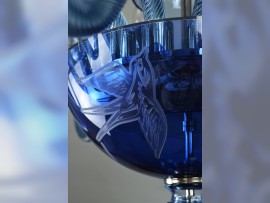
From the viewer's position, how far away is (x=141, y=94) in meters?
0.30

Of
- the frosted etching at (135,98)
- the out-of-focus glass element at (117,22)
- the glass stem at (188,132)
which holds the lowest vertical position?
the glass stem at (188,132)

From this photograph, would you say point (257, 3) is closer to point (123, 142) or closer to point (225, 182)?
point (225, 182)

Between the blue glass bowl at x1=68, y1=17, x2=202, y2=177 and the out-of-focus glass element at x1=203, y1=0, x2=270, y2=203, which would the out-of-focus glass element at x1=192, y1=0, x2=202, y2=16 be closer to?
the blue glass bowl at x1=68, y1=17, x2=202, y2=177

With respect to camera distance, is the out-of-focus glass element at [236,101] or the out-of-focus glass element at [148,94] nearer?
the out-of-focus glass element at [236,101]

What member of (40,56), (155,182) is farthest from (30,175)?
(155,182)

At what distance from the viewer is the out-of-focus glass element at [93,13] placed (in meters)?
0.37

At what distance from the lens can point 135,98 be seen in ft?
0.99

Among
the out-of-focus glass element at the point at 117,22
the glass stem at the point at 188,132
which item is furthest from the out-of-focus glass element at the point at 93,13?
the glass stem at the point at 188,132

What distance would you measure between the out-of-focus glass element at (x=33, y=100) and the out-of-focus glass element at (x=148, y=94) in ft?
0.29

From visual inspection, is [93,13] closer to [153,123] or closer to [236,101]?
[153,123]

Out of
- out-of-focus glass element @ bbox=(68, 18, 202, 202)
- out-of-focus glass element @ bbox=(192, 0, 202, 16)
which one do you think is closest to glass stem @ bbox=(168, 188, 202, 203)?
out-of-focus glass element @ bbox=(68, 18, 202, 202)

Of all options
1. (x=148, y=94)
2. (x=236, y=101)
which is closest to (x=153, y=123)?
(x=148, y=94)

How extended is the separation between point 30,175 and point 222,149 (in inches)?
3.4

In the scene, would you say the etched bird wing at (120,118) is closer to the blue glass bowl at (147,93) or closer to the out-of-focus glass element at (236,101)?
the blue glass bowl at (147,93)
